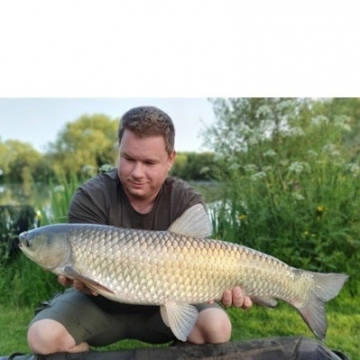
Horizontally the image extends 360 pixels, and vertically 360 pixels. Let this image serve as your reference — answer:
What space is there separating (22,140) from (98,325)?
5571mm

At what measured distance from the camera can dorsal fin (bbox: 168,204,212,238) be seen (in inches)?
64.5

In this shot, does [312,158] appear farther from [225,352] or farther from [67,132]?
[67,132]

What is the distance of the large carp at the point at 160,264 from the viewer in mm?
1561

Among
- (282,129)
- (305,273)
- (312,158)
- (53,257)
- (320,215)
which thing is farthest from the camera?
(282,129)

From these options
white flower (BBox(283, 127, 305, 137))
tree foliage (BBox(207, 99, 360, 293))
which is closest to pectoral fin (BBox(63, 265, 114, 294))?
tree foliage (BBox(207, 99, 360, 293))

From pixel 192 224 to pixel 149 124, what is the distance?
35 centimetres

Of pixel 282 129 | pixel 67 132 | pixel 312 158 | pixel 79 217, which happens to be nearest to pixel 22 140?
pixel 67 132

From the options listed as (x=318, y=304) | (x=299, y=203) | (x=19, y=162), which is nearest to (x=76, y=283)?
(x=318, y=304)

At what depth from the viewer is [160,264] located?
5.16 feet

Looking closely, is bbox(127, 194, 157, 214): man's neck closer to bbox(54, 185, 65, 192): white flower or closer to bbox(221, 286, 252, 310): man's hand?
bbox(221, 286, 252, 310): man's hand

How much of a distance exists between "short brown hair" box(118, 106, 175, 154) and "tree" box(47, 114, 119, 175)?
3298 mm

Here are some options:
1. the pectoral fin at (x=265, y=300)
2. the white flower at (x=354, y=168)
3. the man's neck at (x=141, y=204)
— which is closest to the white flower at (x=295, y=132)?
the white flower at (x=354, y=168)

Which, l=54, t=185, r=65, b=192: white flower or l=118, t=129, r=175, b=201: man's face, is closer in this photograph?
l=118, t=129, r=175, b=201: man's face

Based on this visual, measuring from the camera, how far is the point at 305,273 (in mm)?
1696
